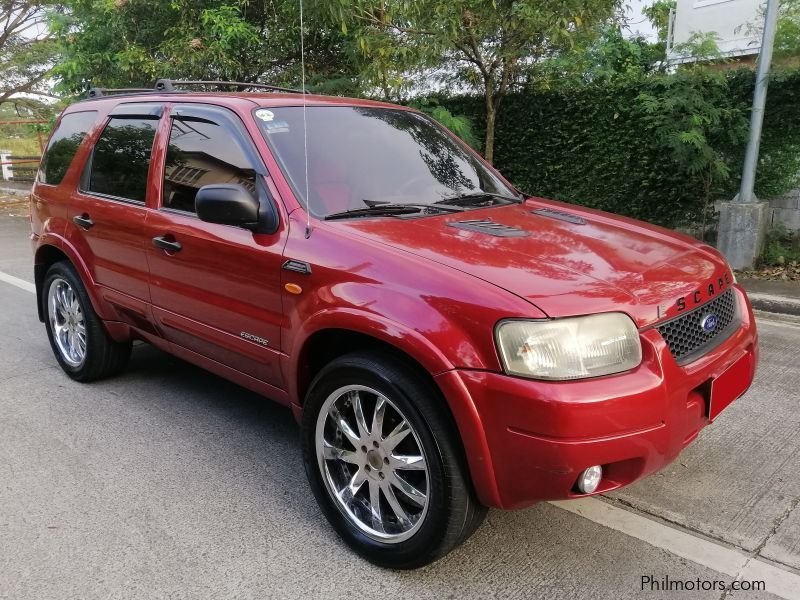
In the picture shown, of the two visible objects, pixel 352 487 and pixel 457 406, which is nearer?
pixel 457 406

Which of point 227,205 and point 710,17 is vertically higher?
point 710,17

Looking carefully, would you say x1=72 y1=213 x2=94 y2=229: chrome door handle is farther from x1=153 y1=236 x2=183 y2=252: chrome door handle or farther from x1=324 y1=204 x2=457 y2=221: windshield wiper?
x1=324 y1=204 x2=457 y2=221: windshield wiper

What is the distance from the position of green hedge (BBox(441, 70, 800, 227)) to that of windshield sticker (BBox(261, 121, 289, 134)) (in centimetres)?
511

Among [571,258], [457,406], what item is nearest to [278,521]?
[457,406]

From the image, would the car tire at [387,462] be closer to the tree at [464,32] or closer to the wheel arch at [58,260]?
the wheel arch at [58,260]

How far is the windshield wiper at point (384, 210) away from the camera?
3.06 meters

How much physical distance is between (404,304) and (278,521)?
122 centimetres

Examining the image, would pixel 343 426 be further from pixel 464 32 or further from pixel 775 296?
pixel 464 32

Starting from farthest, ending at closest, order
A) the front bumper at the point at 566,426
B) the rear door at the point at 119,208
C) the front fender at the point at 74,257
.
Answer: the front fender at the point at 74,257, the rear door at the point at 119,208, the front bumper at the point at 566,426

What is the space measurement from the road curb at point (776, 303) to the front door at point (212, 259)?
198 inches

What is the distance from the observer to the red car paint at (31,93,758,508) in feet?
7.48

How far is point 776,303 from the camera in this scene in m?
6.29

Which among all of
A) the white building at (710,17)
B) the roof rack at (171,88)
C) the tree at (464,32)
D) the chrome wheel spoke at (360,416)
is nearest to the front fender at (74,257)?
the roof rack at (171,88)

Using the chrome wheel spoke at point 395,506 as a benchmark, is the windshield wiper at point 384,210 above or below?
above
